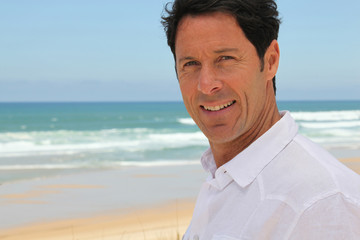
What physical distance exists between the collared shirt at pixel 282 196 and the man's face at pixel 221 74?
17 cm

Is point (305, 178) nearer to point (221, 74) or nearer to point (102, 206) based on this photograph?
point (221, 74)

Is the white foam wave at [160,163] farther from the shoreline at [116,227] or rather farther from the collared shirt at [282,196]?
the collared shirt at [282,196]

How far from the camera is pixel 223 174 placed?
1553mm

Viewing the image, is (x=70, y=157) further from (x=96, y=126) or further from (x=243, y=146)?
(x=96, y=126)

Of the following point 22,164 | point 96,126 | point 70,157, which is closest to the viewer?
point 22,164

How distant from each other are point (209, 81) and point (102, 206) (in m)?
7.13

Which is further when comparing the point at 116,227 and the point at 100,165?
the point at 100,165

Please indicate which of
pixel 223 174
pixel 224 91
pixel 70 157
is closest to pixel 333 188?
pixel 223 174

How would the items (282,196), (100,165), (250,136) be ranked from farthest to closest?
1. (100,165)
2. (250,136)
3. (282,196)

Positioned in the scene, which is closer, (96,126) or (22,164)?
(22,164)

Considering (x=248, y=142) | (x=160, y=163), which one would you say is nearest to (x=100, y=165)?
(x=160, y=163)

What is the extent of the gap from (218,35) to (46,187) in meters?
9.35

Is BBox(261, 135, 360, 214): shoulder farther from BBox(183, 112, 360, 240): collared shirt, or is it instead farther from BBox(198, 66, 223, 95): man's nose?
BBox(198, 66, 223, 95): man's nose

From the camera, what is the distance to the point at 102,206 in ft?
27.6
